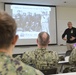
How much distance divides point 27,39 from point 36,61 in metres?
5.51

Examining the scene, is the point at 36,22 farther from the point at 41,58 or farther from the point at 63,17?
the point at 41,58

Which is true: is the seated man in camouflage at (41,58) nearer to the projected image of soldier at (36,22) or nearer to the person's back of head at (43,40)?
the person's back of head at (43,40)

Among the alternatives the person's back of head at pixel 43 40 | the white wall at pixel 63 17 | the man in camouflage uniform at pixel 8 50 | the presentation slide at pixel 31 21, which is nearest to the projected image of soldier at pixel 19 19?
the presentation slide at pixel 31 21

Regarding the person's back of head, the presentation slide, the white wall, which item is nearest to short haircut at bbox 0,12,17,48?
the person's back of head

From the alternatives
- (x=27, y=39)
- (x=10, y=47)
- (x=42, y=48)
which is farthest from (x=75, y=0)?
(x=10, y=47)

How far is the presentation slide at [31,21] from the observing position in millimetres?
8039

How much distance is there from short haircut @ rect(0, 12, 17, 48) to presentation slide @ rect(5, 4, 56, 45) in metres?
6.95

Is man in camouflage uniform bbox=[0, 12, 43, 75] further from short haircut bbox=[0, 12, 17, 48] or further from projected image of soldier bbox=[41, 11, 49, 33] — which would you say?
projected image of soldier bbox=[41, 11, 49, 33]

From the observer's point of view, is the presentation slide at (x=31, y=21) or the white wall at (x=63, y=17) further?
the white wall at (x=63, y=17)

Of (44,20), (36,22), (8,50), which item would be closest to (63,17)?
(44,20)

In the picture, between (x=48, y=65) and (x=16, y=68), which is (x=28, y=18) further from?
(x=16, y=68)

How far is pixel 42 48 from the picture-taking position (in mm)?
2820

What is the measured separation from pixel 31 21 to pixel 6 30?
741cm

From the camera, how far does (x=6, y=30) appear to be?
923 mm
